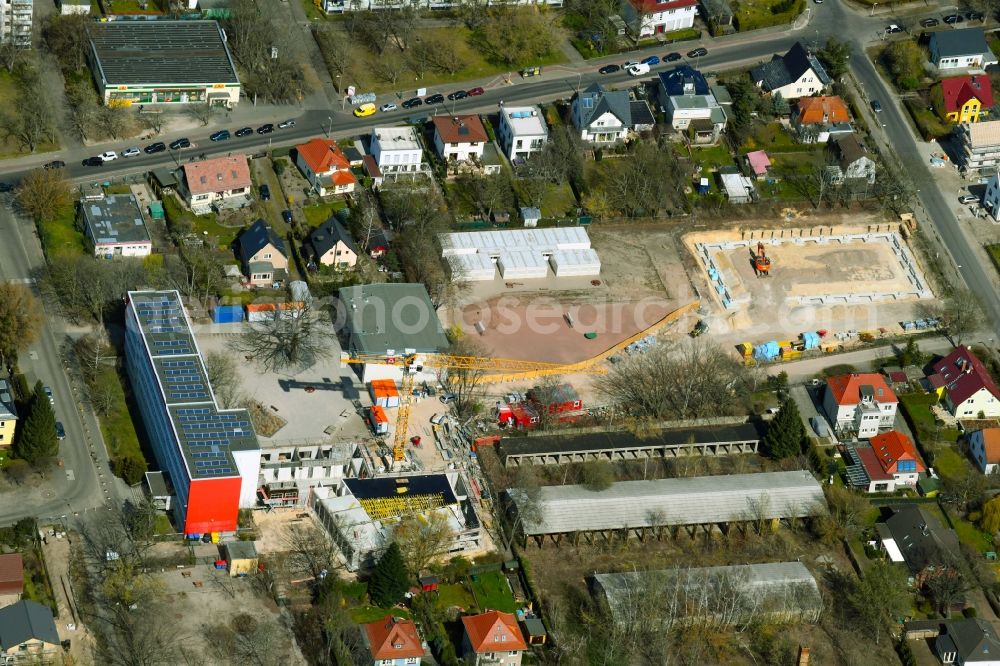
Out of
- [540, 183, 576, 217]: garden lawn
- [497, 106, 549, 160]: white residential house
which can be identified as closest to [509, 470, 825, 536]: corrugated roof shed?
[540, 183, 576, 217]: garden lawn

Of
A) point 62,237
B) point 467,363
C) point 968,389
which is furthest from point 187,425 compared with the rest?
point 968,389

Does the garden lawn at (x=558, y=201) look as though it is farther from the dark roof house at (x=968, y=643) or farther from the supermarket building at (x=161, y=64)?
the dark roof house at (x=968, y=643)

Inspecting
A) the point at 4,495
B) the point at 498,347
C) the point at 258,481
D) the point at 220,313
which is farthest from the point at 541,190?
the point at 4,495

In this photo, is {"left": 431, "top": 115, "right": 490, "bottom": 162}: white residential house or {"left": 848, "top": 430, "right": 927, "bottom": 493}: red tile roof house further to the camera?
{"left": 431, "top": 115, "right": 490, "bottom": 162}: white residential house

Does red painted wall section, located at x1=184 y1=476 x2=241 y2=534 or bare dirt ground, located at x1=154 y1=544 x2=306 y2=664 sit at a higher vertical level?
red painted wall section, located at x1=184 y1=476 x2=241 y2=534

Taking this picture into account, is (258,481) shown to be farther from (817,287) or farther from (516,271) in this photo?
(817,287)

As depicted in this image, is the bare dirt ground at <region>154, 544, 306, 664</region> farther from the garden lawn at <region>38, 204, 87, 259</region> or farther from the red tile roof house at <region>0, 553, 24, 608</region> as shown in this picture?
the garden lawn at <region>38, 204, 87, 259</region>

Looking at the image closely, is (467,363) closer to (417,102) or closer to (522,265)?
(522,265)
